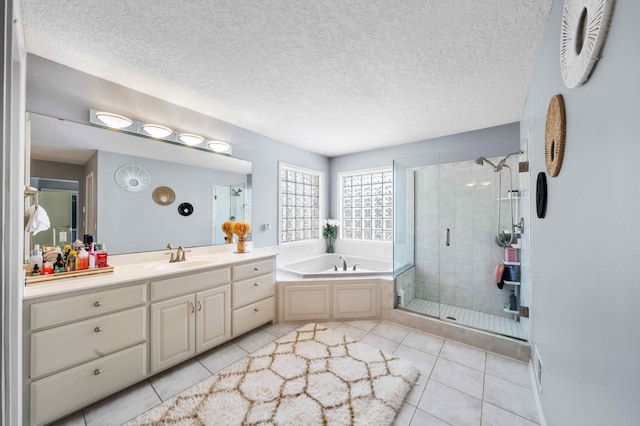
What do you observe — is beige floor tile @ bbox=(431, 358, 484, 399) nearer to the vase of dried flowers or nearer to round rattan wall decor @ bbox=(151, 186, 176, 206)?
the vase of dried flowers

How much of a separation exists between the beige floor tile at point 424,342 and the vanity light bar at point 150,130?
295cm

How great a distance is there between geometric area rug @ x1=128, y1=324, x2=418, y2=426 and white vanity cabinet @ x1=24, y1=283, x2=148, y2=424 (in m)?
0.39

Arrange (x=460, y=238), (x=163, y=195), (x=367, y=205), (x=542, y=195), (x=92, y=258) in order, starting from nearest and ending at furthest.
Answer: (x=542, y=195), (x=92, y=258), (x=163, y=195), (x=460, y=238), (x=367, y=205)

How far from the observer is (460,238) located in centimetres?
321

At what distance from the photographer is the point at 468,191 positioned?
3193 millimetres

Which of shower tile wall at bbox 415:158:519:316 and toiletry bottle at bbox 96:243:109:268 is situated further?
shower tile wall at bbox 415:158:519:316

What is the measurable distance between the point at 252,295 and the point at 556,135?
269cm

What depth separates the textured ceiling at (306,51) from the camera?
1.40 m

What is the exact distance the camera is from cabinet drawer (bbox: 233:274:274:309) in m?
2.50

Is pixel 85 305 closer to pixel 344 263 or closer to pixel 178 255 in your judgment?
pixel 178 255

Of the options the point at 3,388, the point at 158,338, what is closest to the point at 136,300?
the point at 158,338

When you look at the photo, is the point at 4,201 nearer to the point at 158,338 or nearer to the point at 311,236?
the point at 158,338

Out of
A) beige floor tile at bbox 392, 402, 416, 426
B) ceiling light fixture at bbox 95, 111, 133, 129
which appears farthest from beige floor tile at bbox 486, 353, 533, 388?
ceiling light fixture at bbox 95, 111, 133, 129

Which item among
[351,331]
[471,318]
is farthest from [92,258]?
[471,318]
